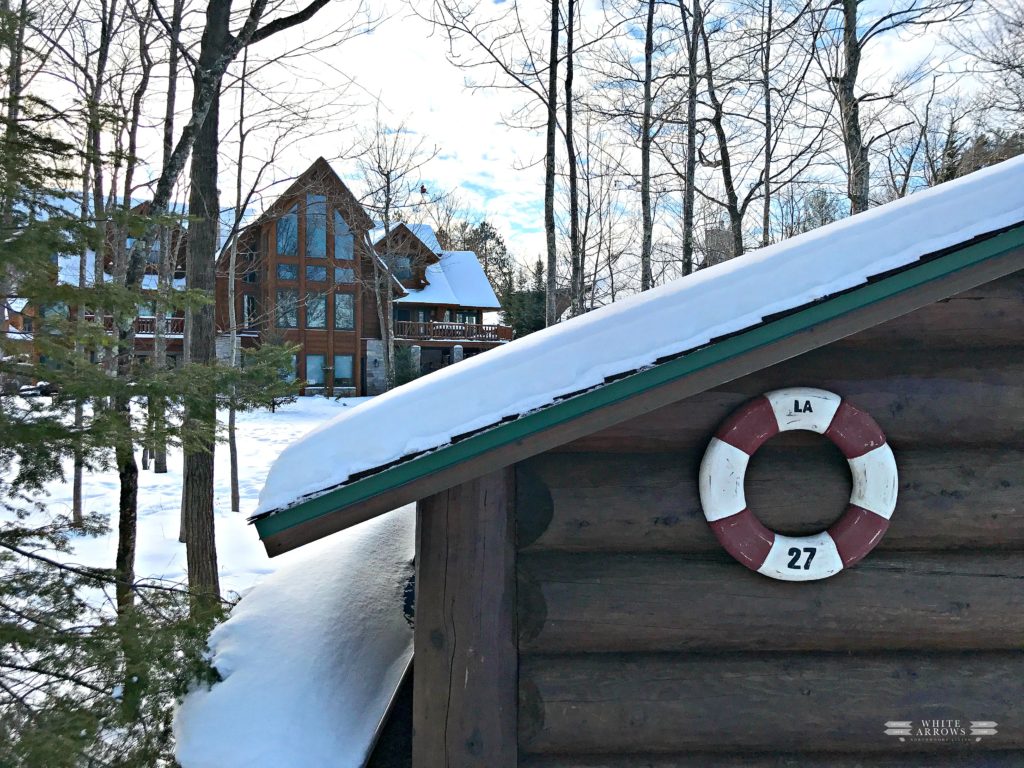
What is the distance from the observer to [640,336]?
2027 millimetres

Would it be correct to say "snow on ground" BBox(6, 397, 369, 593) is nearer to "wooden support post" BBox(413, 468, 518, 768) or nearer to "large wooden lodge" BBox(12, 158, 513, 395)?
"wooden support post" BBox(413, 468, 518, 768)

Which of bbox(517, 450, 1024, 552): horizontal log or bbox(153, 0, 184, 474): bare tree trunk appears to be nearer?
bbox(517, 450, 1024, 552): horizontal log

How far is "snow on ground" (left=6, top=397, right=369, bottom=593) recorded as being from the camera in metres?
8.48

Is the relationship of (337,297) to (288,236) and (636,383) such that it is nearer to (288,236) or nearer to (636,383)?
(288,236)

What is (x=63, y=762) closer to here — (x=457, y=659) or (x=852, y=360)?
(x=457, y=659)

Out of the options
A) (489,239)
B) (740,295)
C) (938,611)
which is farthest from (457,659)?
(489,239)

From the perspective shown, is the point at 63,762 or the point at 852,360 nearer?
the point at 63,762

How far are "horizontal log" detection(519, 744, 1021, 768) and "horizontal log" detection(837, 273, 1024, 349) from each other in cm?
152

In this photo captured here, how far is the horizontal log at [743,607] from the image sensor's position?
7.46ft

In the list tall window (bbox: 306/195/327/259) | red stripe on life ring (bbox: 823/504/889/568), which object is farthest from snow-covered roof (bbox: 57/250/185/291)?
tall window (bbox: 306/195/327/259)

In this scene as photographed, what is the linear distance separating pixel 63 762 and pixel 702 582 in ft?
7.41

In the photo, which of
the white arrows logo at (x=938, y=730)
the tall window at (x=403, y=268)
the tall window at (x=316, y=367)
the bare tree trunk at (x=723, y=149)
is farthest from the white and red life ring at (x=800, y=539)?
the tall window at (x=403, y=268)

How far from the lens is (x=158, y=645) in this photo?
2.89 metres

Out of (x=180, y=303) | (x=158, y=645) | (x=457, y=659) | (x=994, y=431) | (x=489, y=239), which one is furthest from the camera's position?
(x=489, y=239)
